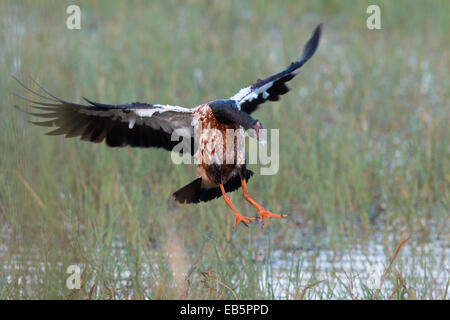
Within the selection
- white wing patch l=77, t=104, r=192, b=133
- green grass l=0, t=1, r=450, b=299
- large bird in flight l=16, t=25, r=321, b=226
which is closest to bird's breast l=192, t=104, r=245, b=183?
large bird in flight l=16, t=25, r=321, b=226

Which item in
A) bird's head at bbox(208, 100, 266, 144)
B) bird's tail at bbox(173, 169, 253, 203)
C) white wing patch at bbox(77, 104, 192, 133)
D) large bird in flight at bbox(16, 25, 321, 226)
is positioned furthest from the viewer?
bird's tail at bbox(173, 169, 253, 203)

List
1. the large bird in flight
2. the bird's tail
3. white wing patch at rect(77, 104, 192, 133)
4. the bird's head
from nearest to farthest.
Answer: the bird's head < the large bird in flight < white wing patch at rect(77, 104, 192, 133) < the bird's tail

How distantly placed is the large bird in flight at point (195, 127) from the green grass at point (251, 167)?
0.26 meters

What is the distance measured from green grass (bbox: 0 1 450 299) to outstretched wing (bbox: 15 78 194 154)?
246 mm

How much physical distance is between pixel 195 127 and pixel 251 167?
217 centimetres

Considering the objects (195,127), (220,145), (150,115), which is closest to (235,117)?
(220,145)

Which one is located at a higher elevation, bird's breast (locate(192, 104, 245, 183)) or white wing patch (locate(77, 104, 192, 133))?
white wing patch (locate(77, 104, 192, 133))

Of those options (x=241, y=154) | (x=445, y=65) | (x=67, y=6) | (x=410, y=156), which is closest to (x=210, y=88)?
(x=67, y=6)

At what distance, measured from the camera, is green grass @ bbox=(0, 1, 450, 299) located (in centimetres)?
373

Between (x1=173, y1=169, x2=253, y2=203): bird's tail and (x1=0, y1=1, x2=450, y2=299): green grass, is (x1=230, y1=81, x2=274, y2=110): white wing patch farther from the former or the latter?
(x1=0, y1=1, x2=450, y2=299): green grass

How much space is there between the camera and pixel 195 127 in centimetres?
353

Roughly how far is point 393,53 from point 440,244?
3911mm

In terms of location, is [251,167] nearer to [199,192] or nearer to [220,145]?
[199,192]

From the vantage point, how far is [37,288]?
11.1ft
